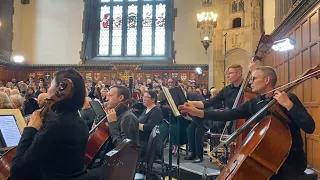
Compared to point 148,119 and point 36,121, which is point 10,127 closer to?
point 36,121

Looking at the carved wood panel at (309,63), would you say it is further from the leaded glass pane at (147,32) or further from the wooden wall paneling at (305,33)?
the leaded glass pane at (147,32)

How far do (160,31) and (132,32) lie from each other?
134 cm

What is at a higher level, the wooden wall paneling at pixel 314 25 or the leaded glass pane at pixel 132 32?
the leaded glass pane at pixel 132 32

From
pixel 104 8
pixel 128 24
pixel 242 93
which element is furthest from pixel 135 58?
pixel 242 93

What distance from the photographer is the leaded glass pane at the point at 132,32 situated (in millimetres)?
15867

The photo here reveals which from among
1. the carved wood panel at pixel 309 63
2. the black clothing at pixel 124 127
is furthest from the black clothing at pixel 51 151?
the carved wood panel at pixel 309 63

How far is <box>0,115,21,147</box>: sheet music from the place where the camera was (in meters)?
2.53

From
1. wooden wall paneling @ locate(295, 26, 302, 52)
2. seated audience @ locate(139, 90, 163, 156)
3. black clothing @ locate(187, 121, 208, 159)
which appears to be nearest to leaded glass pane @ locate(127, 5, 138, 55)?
wooden wall paneling @ locate(295, 26, 302, 52)

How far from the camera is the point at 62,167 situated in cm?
195

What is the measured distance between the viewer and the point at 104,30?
1623 centimetres

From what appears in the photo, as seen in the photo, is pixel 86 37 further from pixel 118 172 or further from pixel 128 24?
pixel 118 172

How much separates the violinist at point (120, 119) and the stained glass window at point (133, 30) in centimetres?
1213

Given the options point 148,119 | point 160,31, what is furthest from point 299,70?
point 160,31

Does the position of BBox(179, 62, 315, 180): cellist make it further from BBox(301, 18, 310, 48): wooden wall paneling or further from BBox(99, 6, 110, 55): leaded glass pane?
BBox(99, 6, 110, 55): leaded glass pane
